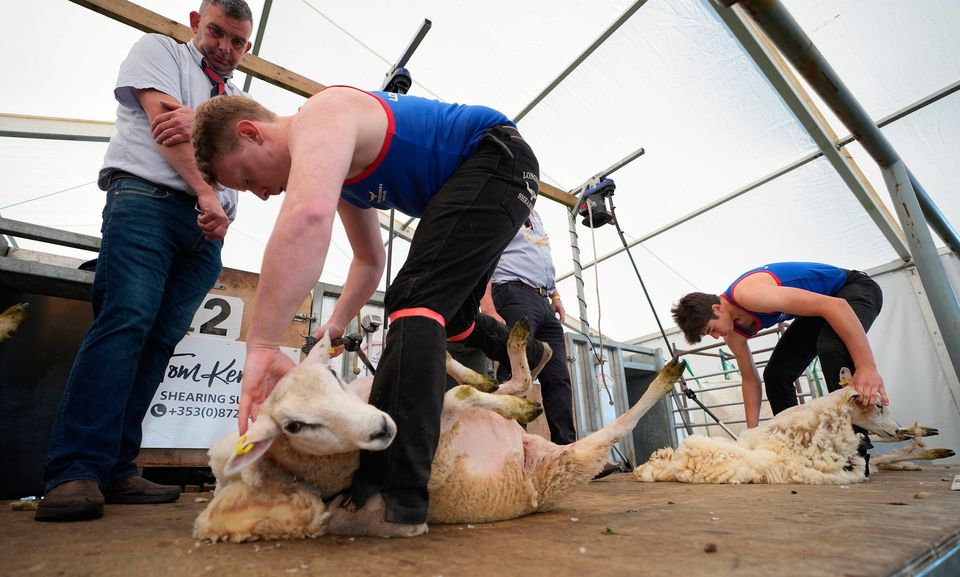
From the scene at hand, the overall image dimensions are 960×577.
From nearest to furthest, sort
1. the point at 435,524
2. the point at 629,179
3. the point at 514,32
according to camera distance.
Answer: the point at 435,524, the point at 514,32, the point at 629,179

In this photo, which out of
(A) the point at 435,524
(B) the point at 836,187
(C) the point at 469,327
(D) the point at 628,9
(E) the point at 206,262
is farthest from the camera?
(B) the point at 836,187

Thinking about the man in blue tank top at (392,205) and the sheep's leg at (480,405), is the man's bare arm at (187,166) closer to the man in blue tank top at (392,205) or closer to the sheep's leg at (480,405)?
the man in blue tank top at (392,205)

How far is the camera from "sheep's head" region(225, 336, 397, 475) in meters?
0.98

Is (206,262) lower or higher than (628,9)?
lower

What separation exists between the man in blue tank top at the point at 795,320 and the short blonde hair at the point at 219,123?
2.69 meters

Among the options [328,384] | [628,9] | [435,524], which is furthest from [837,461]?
[628,9]

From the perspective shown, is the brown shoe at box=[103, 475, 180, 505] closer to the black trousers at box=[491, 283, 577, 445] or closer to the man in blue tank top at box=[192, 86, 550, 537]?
the man in blue tank top at box=[192, 86, 550, 537]

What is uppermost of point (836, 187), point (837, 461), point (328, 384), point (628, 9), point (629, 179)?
point (628, 9)

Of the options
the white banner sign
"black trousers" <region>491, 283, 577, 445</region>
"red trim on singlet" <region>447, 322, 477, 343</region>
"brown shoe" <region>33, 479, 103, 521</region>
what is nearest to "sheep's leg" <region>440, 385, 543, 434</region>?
"red trim on singlet" <region>447, 322, 477, 343</region>

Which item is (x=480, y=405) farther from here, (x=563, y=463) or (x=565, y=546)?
(x=565, y=546)

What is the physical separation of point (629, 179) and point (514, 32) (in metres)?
2.19

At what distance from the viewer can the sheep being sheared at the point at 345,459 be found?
102cm

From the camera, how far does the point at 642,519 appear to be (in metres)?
1.26

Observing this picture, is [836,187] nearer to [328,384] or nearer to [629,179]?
[629,179]
